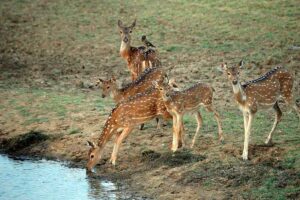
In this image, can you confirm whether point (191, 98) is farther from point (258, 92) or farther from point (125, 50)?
point (125, 50)

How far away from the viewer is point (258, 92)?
41.4ft

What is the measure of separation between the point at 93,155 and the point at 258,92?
10.8ft

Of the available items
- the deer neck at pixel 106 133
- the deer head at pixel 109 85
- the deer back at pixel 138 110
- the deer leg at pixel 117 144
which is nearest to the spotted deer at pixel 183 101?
the deer back at pixel 138 110

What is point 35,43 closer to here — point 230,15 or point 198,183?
point 230,15

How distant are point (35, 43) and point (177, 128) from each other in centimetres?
1021

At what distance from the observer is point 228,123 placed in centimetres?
1426

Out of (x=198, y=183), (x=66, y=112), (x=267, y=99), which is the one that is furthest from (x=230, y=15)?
(x=198, y=183)

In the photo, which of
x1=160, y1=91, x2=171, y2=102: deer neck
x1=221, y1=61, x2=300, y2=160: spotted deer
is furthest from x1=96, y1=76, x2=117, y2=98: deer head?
x1=221, y1=61, x2=300, y2=160: spotted deer

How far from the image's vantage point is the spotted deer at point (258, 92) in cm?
1239

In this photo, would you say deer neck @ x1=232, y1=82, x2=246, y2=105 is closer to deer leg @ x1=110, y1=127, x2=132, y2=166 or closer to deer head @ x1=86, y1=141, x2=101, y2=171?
deer leg @ x1=110, y1=127, x2=132, y2=166

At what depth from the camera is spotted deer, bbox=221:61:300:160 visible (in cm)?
1239

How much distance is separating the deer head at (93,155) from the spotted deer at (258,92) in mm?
2793

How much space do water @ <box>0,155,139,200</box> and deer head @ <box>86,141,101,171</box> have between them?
18 centimetres

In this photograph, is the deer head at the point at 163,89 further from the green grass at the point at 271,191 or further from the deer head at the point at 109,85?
the green grass at the point at 271,191
